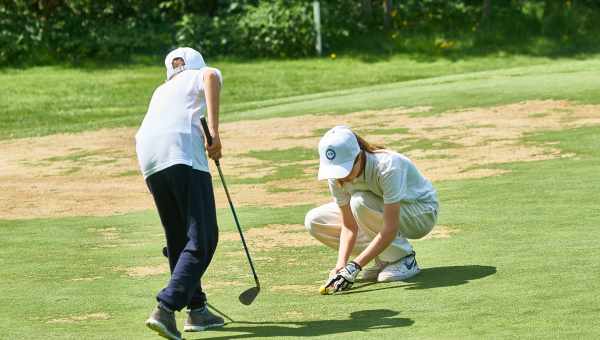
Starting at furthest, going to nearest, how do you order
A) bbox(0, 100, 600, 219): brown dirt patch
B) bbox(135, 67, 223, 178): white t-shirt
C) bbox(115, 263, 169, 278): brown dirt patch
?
bbox(0, 100, 600, 219): brown dirt patch → bbox(115, 263, 169, 278): brown dirt patch → bbox(135, 67, 223, 178): white t-shirt

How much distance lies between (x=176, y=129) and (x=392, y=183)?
148 cm

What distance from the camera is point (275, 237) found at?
10016 mm

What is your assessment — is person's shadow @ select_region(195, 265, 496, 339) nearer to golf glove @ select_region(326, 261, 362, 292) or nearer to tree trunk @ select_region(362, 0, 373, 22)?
golf glove @ select_region(326, 261, 362, 292)

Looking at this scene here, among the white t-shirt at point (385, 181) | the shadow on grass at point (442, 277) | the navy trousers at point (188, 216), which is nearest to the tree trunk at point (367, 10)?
the shadow on grass at point (442, 277)

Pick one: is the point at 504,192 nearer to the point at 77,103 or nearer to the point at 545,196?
the point at 545,196

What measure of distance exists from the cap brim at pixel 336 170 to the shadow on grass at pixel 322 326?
0.79 metres

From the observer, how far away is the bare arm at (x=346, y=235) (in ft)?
25.1

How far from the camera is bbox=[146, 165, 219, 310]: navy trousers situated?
6.39 metres

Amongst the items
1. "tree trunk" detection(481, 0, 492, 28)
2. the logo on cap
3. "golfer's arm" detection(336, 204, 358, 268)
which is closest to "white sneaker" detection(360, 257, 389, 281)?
"golfer's arm" detection(336, 204, 358, 268)

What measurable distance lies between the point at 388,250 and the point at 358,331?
4.76 feet

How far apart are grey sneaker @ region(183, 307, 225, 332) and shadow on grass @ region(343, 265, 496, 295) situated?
1.15m

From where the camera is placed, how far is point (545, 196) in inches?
429

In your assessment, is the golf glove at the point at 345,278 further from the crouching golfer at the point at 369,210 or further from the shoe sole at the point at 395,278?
the shoe sole at the point at 395,278

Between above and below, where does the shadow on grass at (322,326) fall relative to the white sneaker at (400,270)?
above
